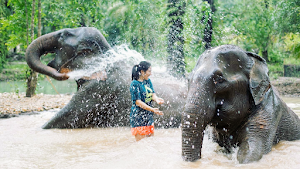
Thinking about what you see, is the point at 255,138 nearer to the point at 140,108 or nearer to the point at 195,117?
the point at 195,117

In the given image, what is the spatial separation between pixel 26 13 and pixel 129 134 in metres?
7.13

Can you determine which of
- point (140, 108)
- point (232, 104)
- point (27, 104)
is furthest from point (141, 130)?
point (27, 104)

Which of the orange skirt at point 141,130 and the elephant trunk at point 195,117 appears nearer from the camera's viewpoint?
the elephant trunk at point 195,117

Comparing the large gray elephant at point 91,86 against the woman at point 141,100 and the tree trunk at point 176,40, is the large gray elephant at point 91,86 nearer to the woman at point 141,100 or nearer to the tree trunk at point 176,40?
the woman at point 141,100

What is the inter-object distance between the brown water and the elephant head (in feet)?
4.57

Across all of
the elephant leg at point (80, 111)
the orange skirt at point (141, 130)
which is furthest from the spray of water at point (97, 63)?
the orange skirt at point (141, 130)

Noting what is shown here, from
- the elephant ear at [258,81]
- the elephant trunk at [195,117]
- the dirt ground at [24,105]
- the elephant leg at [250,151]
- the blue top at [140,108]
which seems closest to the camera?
the elephant trunk at [195,117]

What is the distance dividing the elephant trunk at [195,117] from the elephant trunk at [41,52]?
4076 millimetres

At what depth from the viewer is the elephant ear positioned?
3.40 m

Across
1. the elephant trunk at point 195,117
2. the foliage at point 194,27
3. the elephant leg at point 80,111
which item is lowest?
the elephant leg at point 80,111

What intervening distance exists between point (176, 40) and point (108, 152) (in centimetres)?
844

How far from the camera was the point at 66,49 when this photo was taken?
6.66 metres

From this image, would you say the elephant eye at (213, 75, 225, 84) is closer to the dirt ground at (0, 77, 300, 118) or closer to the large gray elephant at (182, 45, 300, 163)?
the large gray elephant at (182, 45, 300, 163)

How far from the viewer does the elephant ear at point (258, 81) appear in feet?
11.2
